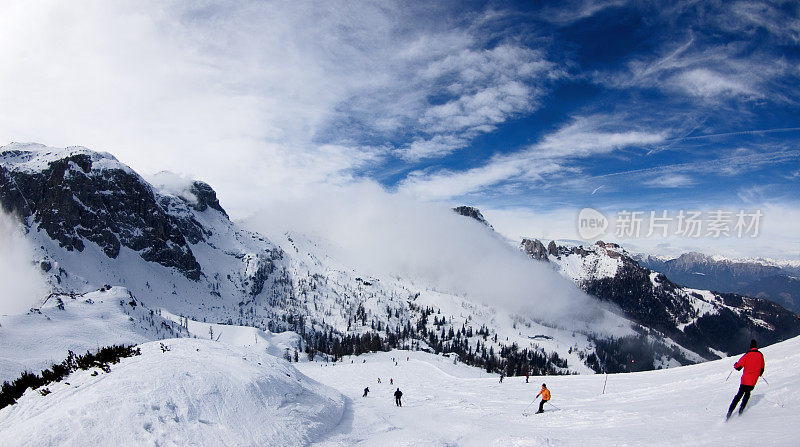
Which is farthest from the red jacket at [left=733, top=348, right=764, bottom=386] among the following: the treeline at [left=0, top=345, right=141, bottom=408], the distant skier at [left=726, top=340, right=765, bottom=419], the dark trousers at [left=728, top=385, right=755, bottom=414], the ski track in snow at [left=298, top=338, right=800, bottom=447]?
the treeline at [left=0, top=345, right=141, bottom=408]

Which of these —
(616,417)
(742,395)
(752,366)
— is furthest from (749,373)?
(616,417)

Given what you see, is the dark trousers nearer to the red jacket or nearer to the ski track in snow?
the red jacket

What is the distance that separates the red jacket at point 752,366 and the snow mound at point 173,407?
60.8ft

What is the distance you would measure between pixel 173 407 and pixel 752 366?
23.2 metres

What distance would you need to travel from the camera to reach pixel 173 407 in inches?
640

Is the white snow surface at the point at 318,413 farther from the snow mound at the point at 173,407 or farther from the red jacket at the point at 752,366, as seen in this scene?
the red jacket at the point at 752,366

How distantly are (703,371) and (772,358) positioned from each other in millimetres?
4434

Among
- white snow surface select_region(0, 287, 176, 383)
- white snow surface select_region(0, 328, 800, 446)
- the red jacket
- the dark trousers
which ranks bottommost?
white snow surface select_region(0, 287, 176, 383)

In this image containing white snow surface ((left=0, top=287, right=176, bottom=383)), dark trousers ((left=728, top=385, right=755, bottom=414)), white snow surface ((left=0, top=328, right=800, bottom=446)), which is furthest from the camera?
white snow surface ((left=0, top=287, right=176, bottom=383))

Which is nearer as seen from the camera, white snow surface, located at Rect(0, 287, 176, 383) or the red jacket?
the red jacket

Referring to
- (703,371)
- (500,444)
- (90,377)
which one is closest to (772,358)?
(703,371)

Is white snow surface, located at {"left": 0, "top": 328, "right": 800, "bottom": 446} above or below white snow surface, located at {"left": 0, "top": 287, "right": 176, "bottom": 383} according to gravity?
above

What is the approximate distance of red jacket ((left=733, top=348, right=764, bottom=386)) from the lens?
11.9m

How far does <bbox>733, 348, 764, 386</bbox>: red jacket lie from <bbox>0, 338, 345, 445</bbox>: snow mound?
729 inches
